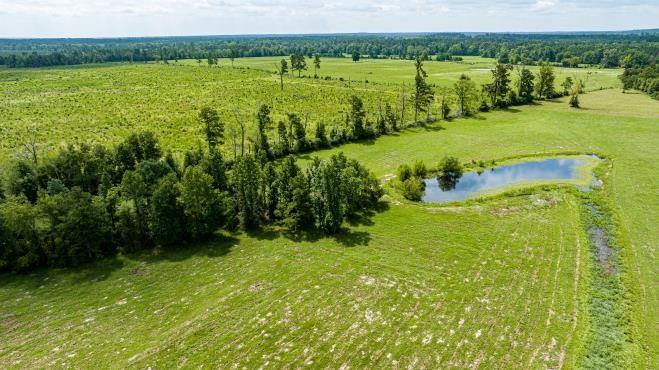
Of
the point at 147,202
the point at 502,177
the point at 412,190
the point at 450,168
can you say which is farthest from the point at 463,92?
the point at 147,202

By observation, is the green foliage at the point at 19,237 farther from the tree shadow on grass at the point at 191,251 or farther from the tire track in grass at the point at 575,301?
the tire track in grass at the point at 575,301

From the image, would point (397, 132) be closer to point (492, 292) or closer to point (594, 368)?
point (492, 292)

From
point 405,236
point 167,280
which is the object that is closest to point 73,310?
point 167,280

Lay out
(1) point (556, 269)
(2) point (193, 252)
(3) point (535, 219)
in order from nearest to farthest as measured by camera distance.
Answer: (1) point (556, 269)
(2) point (193, 252)
(3) point (535, 219)

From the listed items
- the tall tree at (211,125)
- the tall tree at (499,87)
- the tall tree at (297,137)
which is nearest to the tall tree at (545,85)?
the tall tree at (499,87)

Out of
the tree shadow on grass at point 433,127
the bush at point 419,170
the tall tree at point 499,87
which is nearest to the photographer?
the bush at point 419,170

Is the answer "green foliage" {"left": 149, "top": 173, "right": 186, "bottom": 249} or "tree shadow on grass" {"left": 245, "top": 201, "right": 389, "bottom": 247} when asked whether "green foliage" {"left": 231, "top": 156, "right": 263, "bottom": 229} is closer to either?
"tree shadow on grass" {"left": 245, "top": 201, "right": 389, "bottom": 247}

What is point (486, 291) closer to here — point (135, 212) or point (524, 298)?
point (524, 298)
